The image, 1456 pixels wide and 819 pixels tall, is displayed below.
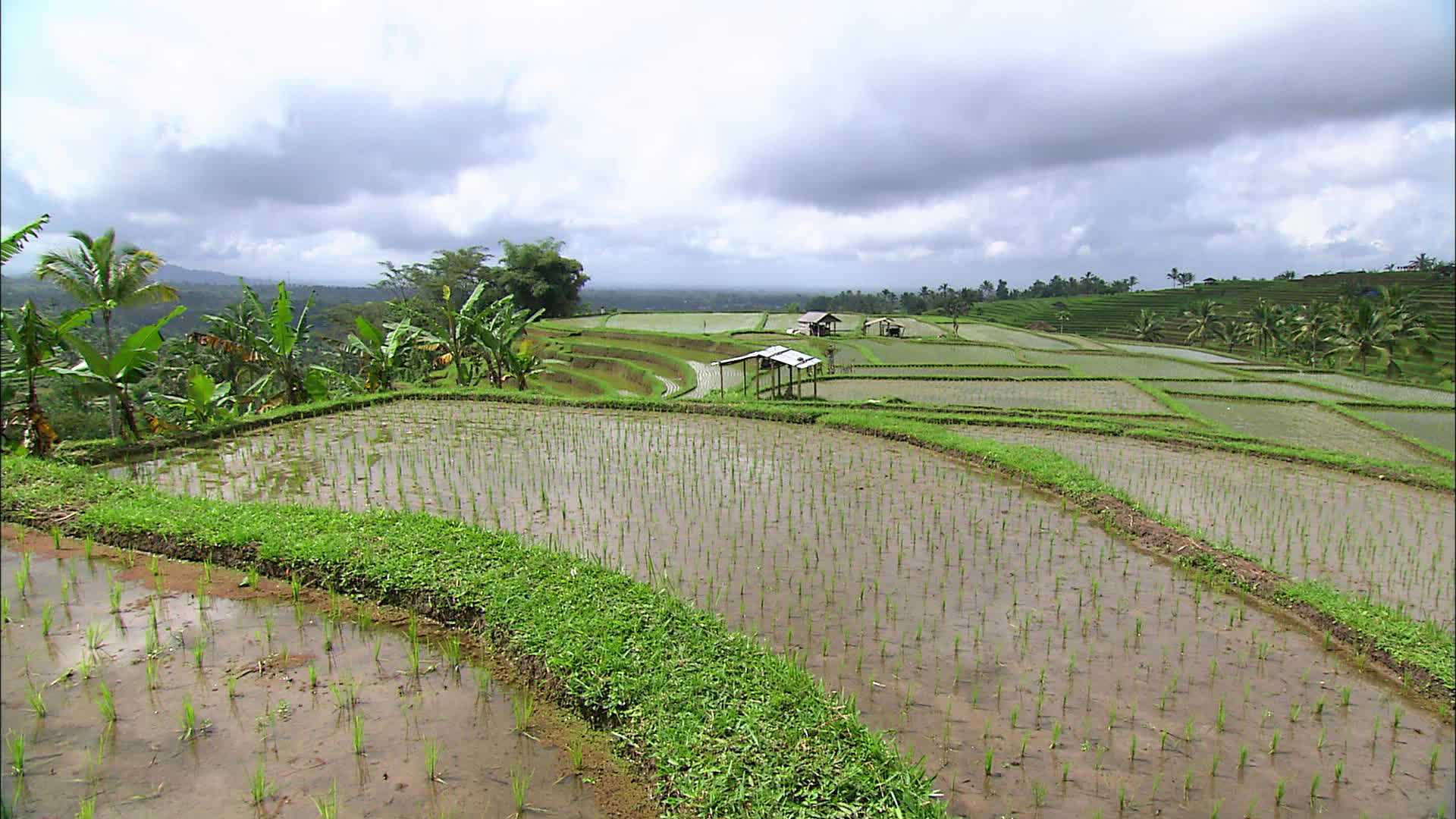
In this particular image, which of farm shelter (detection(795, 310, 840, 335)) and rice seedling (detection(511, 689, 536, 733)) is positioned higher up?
farm shelter (detection(795, 310, 840, 335))

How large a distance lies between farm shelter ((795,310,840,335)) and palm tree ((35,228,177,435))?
25.1 metres

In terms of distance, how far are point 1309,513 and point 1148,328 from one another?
132 ft

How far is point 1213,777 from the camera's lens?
3.38m

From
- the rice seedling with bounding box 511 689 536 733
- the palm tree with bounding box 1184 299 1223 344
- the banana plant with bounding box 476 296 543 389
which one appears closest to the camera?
the rice seedling with bounding box 511 689 536 733

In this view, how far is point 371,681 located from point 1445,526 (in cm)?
955

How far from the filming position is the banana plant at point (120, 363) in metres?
7.97

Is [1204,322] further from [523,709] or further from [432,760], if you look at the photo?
[432,760]

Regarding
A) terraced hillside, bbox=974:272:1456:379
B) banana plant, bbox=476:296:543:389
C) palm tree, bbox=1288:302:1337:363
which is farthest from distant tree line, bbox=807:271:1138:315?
banana plant, bbox=476:296:543:389

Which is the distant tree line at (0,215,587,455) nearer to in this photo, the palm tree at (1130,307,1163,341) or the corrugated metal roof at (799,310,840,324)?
the corrugated metal roof at (799,310,840,324)

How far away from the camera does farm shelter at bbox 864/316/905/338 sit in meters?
36.3

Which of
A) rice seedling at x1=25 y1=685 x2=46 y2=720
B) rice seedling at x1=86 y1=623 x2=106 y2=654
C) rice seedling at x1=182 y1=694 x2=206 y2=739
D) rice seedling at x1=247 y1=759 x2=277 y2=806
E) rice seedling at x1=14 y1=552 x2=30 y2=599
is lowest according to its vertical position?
rice seedling at x1=247 y1=759 x2=277 y2=806

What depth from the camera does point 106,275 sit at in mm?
10484

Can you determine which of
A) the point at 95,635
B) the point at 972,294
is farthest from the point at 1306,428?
the point at 972,294

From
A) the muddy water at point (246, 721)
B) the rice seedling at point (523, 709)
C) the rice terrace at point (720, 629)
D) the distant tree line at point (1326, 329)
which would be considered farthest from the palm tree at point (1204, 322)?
the muddy water at point (246, 721)
